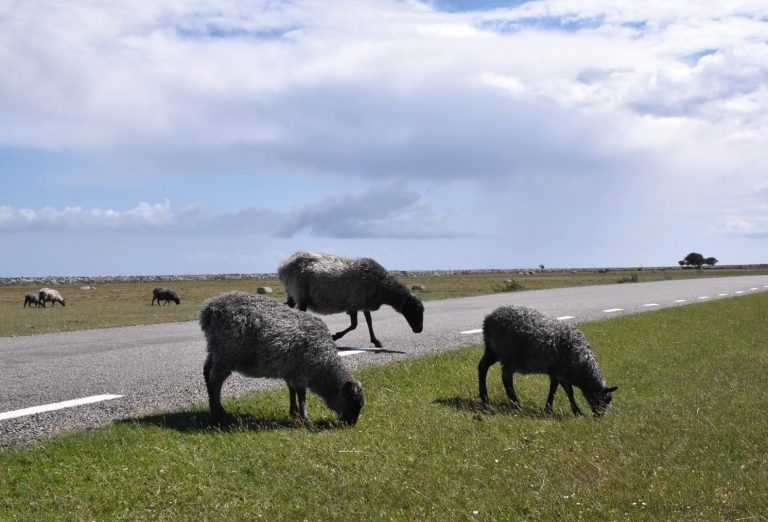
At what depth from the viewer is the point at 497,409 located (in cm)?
1202

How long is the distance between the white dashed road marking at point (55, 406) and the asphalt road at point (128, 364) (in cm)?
7

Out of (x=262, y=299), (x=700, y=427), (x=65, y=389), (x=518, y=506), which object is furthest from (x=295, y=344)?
(x=700, y=427)

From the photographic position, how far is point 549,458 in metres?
8.97

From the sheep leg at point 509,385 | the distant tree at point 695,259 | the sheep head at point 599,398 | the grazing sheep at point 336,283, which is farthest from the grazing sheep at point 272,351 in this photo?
the distant tree at point 695,259

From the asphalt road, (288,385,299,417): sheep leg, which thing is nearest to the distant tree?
the asphalt road

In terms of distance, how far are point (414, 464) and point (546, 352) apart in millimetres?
3748

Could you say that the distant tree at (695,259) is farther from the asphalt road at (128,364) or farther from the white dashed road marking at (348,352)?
the white dashed road marking at (348,352)

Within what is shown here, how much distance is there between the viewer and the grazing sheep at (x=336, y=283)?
54.1 ft

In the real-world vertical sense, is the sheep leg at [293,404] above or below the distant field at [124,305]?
below

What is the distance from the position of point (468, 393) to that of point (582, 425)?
2.75 m

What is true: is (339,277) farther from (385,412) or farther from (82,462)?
(82,462)

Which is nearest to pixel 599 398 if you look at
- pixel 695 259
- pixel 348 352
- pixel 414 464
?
pixel 414 464

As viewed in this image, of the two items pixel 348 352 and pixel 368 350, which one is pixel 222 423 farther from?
pixel 368 350

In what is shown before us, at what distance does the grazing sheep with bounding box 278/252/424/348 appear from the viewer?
16484 mm
